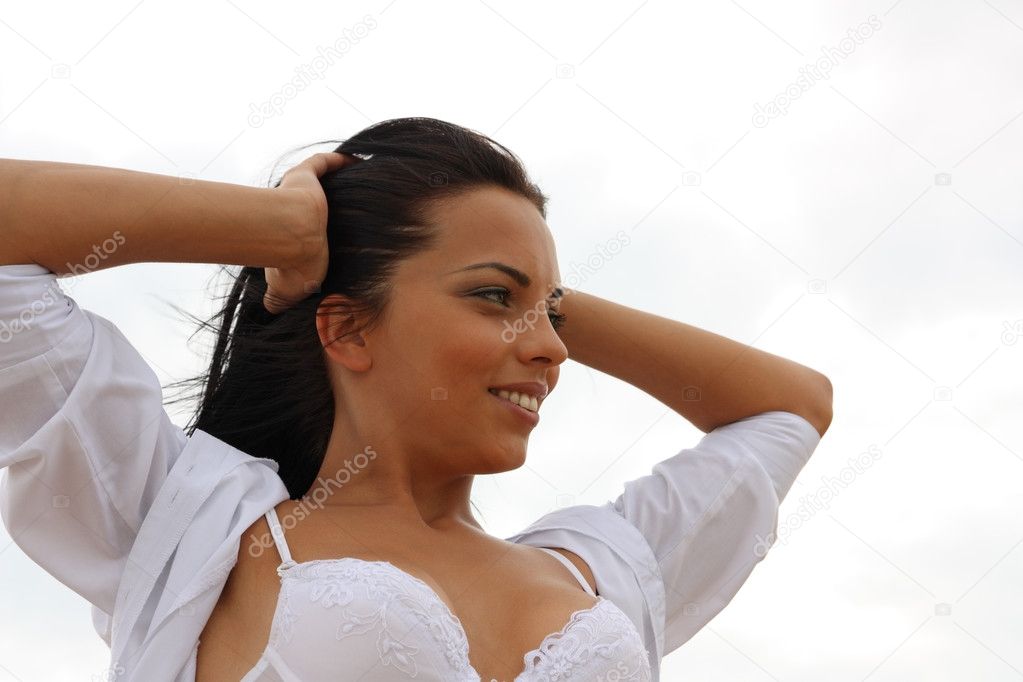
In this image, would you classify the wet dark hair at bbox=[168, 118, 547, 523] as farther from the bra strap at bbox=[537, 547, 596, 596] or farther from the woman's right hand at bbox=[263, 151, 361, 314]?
the bra strap at bbox=[537, 547, 596, 596]

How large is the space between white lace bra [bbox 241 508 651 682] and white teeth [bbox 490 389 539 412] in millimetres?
452

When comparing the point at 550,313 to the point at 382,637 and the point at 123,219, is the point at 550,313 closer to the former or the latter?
the point at 382,637

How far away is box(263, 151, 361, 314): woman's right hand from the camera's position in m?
2.59

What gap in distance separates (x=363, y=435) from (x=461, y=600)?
18.6 inches

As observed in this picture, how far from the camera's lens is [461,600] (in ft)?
8.46

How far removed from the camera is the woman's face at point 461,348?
2.63m

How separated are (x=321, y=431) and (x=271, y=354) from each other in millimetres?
Answer: 228

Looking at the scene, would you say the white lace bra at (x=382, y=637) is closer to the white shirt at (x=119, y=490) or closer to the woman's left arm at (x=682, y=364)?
the white shirt at (x=119, y=490)

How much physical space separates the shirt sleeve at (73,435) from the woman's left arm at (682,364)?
1182mm

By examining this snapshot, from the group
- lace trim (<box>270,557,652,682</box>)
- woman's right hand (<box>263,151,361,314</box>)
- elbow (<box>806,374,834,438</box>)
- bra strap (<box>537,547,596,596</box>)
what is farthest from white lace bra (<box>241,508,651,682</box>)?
elbow (<box>806,374,834,438</box>)

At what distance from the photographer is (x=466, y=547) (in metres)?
2.77

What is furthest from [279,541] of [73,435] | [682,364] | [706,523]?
[682,364]

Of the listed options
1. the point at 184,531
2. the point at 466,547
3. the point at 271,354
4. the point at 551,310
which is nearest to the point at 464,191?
the point at 551,310

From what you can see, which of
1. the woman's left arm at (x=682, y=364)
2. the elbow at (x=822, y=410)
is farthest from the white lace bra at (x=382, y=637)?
the elbow at (x=822, y=410)
